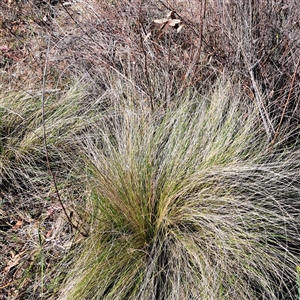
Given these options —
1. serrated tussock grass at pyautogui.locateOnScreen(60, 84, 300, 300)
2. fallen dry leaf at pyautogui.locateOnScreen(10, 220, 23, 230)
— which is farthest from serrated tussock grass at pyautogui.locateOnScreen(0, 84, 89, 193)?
serrated tussock grass at pyautogui.locateOnScreen(60, 84, 300, 300)

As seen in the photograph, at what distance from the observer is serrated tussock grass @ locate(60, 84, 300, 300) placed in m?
2.18

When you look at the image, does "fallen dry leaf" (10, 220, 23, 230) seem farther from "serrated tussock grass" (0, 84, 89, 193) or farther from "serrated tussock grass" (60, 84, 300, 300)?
"serrated tussock grass" (60, 84, 300, 300)

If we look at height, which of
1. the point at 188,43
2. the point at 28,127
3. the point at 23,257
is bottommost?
the point at 23,257

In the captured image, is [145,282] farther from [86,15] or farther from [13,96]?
[86,15]

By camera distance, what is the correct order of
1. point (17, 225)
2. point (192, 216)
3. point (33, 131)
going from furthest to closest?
point (33, 131), point (17, 225), point (192, 216)

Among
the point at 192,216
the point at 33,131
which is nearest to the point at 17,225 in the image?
the point at 33,131

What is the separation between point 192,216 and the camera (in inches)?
92.7

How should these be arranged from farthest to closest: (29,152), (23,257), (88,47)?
(88,47), (29,152), (23,257)

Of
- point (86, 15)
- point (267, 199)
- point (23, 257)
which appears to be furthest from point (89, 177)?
point (86, 15)

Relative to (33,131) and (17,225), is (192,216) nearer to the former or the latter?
(17,225)

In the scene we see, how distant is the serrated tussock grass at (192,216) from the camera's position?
7.16 feet

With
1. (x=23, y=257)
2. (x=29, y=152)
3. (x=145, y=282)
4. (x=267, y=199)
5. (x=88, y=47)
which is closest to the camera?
(x=145, y=282)

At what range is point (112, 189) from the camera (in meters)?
2.46

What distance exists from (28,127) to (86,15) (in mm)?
1350
